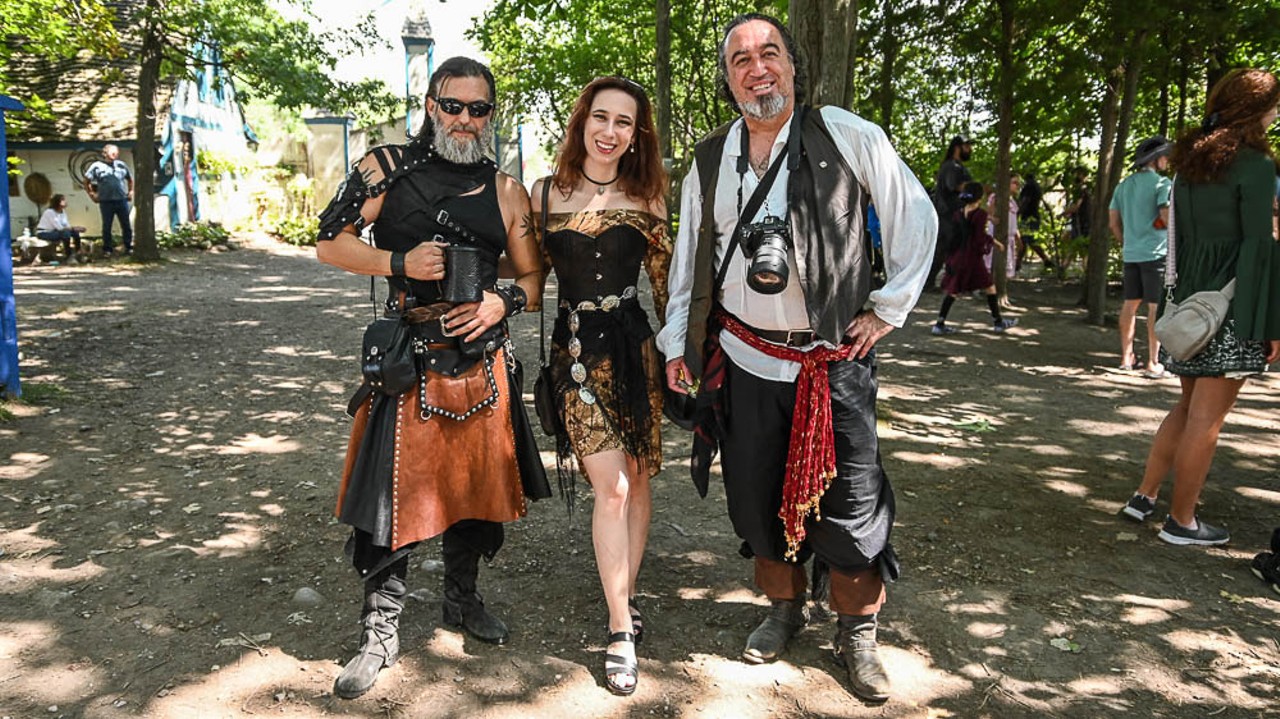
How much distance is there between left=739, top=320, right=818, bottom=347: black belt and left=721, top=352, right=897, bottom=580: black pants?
12cm

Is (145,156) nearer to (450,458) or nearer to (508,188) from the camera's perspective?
(508,188)

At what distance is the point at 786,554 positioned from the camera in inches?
124

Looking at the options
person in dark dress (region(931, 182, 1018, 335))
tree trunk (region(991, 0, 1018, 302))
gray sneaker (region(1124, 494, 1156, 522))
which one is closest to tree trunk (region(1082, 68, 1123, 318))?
tree trunk (region(991, 0, 1018, 302))

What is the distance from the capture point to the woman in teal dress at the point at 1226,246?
12.6 feet

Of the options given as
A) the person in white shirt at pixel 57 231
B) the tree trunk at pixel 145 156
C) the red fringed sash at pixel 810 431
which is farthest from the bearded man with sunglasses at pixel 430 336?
the person in white shirt at pixel 57 231

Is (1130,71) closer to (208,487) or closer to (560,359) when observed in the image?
(560,359)

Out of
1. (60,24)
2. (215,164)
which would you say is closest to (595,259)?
(60,24)

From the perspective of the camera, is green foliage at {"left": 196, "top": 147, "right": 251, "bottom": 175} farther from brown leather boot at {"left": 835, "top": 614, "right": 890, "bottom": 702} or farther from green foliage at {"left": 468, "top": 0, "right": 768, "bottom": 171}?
brown leather boot at {"left": 835, "top": 614, "right": 890, "bottom": 702}

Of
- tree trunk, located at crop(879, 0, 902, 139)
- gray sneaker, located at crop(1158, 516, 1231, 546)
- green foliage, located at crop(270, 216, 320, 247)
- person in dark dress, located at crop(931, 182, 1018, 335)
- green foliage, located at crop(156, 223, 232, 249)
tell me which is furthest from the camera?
green foliage, located at crop(270, 216, 320, 247)

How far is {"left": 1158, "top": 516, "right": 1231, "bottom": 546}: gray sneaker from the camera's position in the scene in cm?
416

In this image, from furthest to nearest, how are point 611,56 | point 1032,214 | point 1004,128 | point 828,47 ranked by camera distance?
point 611,56, point 1032,214, point 1004,128, point 828,47

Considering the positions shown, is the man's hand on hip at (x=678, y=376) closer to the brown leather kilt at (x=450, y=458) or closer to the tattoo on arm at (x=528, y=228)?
the brown leather kilt at (x=450, y=458)

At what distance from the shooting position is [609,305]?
3.13m

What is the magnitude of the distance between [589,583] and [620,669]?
0.83 meters
